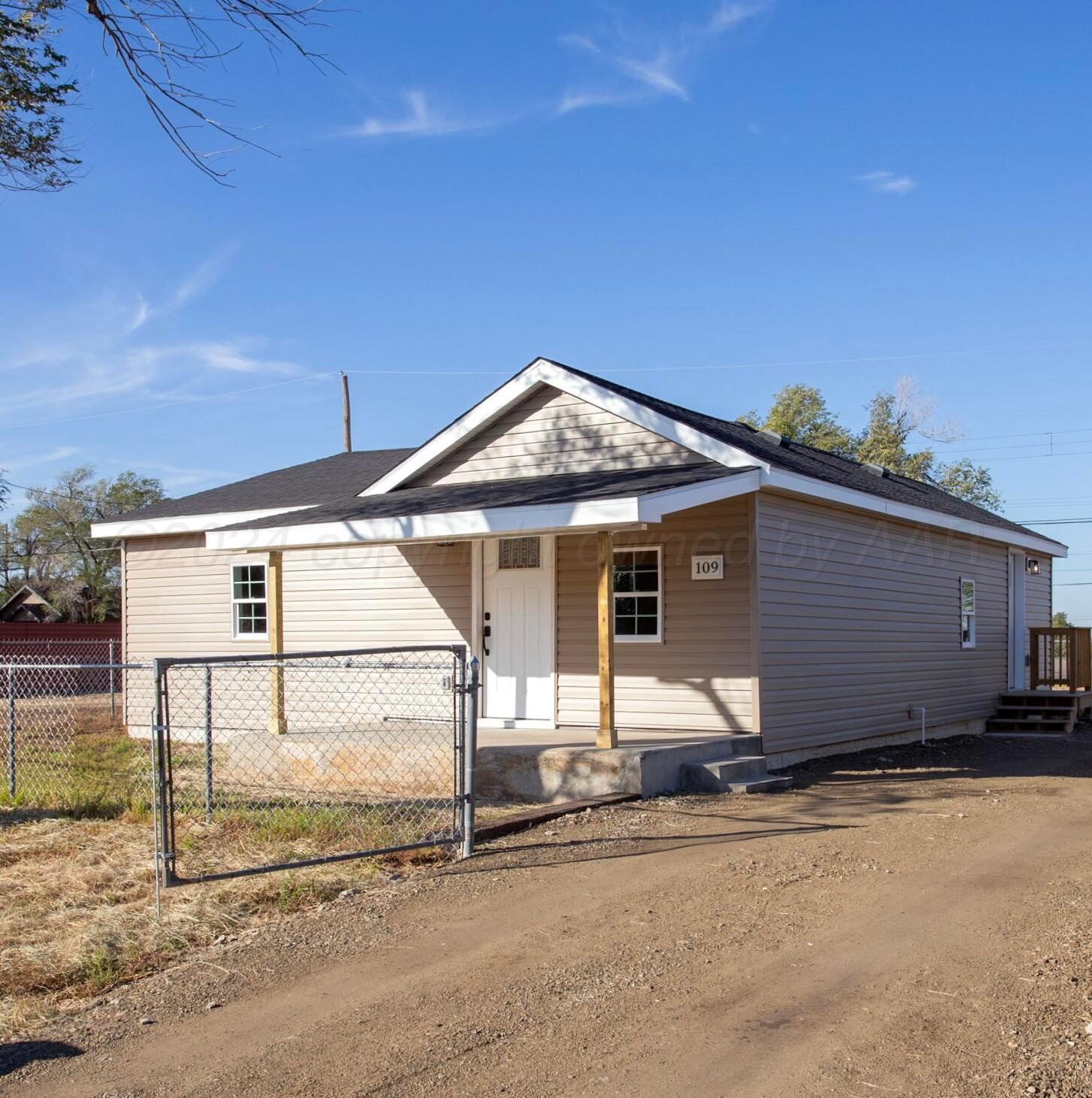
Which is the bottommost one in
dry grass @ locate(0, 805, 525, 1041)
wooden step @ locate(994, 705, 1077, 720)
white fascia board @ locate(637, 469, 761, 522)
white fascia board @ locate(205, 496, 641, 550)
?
wooden step @ locate(994, 705, 1077, 720)

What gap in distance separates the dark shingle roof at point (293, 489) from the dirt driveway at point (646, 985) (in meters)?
8.98

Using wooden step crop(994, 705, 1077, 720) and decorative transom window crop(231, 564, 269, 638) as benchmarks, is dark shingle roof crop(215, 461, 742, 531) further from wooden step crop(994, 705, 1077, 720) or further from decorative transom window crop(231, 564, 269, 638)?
wooden step crop(994, 705, 1077, 720)

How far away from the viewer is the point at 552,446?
1277 cm

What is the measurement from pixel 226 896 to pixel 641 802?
395 cm

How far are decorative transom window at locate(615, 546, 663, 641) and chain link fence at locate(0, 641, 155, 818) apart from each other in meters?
4.82

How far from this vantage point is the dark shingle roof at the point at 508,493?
10.3m

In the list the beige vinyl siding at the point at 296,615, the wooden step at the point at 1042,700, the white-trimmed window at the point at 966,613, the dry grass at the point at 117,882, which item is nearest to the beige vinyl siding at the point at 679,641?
the beige vinyl siding at the point at 296,615

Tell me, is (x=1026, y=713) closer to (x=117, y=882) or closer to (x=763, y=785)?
(x=763, y=785)

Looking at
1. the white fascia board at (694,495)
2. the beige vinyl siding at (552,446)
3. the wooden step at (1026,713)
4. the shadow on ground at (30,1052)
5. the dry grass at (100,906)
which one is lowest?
the wooden step at (1026,713)

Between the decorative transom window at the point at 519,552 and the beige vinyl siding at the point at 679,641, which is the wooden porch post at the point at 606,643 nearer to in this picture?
the beige vinyl siding at the point at 679,641

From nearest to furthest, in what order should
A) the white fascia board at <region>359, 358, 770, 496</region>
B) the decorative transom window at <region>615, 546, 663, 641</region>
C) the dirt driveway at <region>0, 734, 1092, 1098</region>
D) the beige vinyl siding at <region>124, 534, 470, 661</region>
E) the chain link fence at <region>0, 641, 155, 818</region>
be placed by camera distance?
1. the dirt driveway at <region>0, 734, 1092, 1098</region>
2. the chain link fence at <region>0, 641, 155, 818</region>
3. the white fascia board at <region>359, 358, 770, 496</region>
4. the decorative transom window at <region>615, 546, 663, 641</region>
5. the beige vinyl siding at <region>124, 534, 470, 661</region>

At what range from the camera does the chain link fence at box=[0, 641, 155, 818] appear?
9.26 m

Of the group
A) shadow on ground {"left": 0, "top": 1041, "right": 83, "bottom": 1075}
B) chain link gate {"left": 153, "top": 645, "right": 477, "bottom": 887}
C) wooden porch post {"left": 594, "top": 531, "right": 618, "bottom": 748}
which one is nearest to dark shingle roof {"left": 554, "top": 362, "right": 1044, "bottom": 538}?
wooden porch post {"left": 594, "top": 531, "right": 618, "bottom": 748}

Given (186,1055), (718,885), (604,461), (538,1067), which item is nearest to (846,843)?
(718,885)
